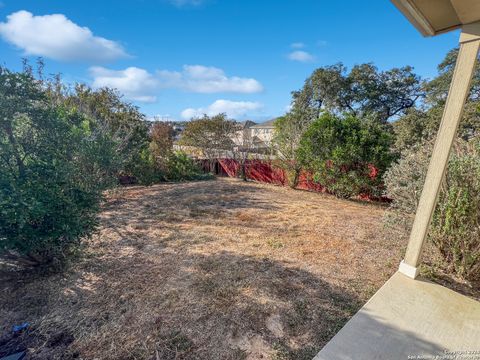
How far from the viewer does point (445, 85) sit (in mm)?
14352

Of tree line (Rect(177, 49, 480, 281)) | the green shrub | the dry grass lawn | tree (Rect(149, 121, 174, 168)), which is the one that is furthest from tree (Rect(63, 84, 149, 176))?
the dry grass lawn

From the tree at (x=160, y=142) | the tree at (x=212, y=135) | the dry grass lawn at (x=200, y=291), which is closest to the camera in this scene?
the dry grass lawn at (x=200, y=291)

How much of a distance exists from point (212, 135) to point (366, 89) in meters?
14.1

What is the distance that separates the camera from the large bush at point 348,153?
7734 mm

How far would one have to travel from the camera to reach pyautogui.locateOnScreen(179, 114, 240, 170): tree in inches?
556

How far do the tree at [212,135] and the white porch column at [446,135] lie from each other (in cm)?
1149

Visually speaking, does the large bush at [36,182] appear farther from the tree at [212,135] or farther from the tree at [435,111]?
the tree at [435,111]

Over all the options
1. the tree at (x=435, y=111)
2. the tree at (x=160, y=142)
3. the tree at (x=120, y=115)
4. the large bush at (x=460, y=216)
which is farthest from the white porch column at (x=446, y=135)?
the tree at (x=160, y=142)

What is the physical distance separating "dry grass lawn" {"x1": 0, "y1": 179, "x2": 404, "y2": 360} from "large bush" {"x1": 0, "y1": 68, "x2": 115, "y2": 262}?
0.65 m

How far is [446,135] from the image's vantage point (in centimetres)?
243

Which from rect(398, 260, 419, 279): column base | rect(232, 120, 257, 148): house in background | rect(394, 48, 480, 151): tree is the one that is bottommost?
rect(398, 260, 419, 279): column base

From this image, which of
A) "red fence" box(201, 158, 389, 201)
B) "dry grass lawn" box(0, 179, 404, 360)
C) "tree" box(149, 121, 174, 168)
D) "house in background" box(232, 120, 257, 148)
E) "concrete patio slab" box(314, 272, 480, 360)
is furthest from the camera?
"house in background" box(232, 120, 257, 148)

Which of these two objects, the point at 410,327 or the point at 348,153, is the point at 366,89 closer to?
the point at 348,153

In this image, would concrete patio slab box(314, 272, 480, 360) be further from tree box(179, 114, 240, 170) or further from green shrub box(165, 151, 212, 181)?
tree box(179, 114, 240, 170)
